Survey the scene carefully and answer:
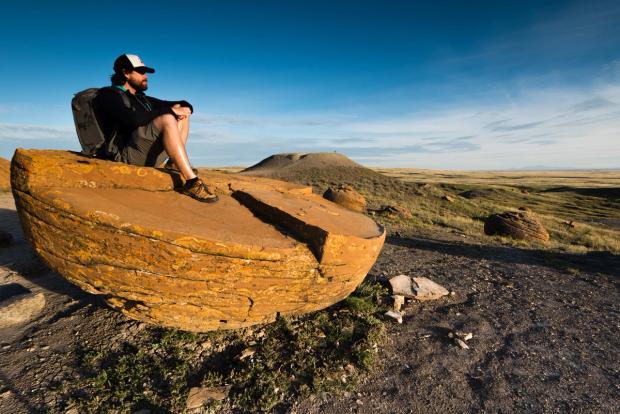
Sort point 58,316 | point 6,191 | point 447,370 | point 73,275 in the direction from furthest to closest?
point 6,191 < point 58,316 < point 447,370 < point 73,275

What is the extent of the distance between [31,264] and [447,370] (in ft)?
27.8

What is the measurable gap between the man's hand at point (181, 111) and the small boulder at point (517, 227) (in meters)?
16.8

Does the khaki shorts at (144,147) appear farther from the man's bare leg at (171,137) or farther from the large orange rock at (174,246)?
the large orange rock at (174,246)

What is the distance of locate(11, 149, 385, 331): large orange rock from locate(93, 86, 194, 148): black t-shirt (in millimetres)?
538

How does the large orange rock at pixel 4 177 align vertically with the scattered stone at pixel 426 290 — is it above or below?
above

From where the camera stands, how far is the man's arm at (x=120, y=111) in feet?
14.1

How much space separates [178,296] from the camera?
4.07 metres

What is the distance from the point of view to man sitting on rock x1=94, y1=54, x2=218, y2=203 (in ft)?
14.3

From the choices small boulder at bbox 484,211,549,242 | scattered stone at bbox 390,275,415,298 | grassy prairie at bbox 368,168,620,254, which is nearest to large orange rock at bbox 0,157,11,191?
scattered stone at bbox 390,275,415,298

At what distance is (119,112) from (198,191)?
4.82ft

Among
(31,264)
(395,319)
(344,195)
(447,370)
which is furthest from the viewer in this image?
(344,195)

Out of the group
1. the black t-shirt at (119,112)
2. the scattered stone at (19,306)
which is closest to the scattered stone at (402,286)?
the black t-shirt at (119,112)

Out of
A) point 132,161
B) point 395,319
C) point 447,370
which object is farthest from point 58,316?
point 447,370

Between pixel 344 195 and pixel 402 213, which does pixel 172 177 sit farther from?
pixel 402 213
